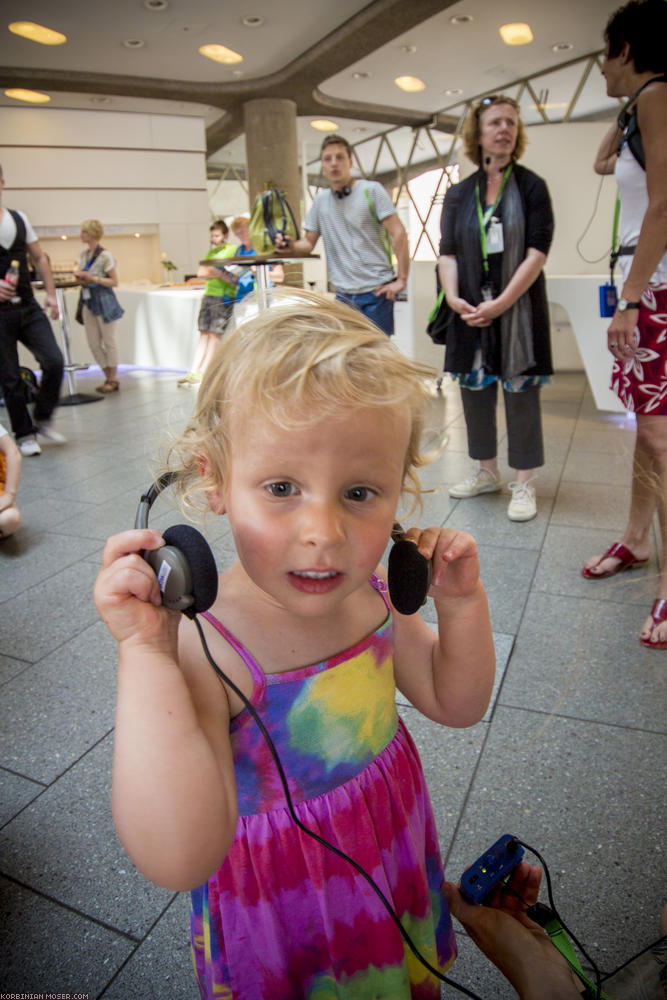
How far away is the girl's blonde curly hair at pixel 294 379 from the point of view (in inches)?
26.0

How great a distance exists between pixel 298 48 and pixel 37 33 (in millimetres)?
3081

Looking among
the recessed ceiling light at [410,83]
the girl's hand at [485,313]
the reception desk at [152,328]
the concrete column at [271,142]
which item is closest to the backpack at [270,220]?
the girl's hand at [485,313]

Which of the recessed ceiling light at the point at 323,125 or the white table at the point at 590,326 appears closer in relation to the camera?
the white table at the point at 590,326

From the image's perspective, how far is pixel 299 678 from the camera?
763 mm

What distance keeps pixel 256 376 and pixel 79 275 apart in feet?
21.1

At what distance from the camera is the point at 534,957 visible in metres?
0.85

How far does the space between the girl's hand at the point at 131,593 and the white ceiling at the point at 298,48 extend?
8190 mm

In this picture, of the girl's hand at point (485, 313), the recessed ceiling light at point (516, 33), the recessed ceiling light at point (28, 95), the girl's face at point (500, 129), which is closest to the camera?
the girl's face at point (500, 129)

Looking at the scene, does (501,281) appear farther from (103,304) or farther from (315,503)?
(103,304)

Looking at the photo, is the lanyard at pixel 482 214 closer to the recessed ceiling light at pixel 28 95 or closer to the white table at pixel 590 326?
the white table at pixel 590 326

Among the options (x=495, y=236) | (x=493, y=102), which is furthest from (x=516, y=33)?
(x=495, y=236)

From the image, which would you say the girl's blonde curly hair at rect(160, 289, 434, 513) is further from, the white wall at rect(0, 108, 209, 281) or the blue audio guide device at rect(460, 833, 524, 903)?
the white wall at rect(0, 108, 209, 281)

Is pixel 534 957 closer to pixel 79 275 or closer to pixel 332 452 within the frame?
pixel 332 452

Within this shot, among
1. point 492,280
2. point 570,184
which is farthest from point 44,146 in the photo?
point 492,280
